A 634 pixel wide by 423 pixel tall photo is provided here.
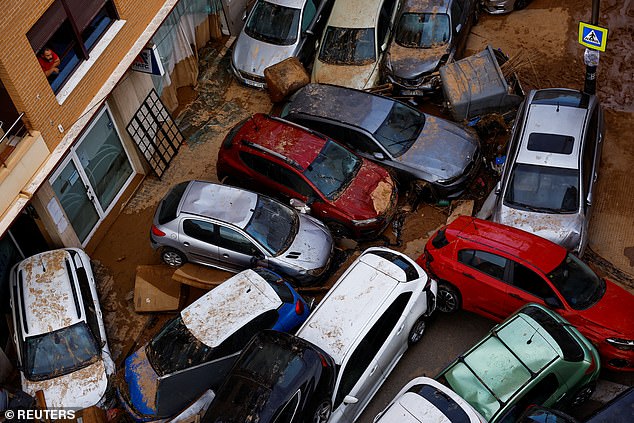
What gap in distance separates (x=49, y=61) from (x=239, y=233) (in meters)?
4.07

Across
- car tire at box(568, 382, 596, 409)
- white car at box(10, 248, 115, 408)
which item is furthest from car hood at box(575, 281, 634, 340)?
white car at box(10, 248, 115, 408)

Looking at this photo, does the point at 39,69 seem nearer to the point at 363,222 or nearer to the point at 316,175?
the point at 316,175

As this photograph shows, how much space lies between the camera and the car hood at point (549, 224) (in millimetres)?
11812

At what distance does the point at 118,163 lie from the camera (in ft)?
46.5

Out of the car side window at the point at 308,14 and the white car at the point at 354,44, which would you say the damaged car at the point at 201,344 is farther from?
the car side window at the point at 308,14

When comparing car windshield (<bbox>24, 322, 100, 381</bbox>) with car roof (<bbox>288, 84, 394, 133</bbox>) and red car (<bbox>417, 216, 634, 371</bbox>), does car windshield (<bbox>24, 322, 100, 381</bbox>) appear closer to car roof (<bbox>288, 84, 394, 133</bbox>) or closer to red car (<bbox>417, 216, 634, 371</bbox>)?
red car (<bbox>417, 216, 634, 371</bbox>)

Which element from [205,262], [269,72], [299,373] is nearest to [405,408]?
[299,373]

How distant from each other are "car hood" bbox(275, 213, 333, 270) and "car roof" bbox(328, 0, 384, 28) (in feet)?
17.6

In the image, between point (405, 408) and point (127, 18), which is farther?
point (127, 18)

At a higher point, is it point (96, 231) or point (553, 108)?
point (553, 108)

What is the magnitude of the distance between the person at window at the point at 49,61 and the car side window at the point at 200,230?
3.24 m

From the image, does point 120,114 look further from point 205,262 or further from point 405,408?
point 405,408

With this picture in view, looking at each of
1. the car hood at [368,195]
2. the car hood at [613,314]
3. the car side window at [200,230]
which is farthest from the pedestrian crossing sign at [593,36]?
the car side window at [200,230]

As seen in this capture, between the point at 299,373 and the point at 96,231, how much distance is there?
6.04m
